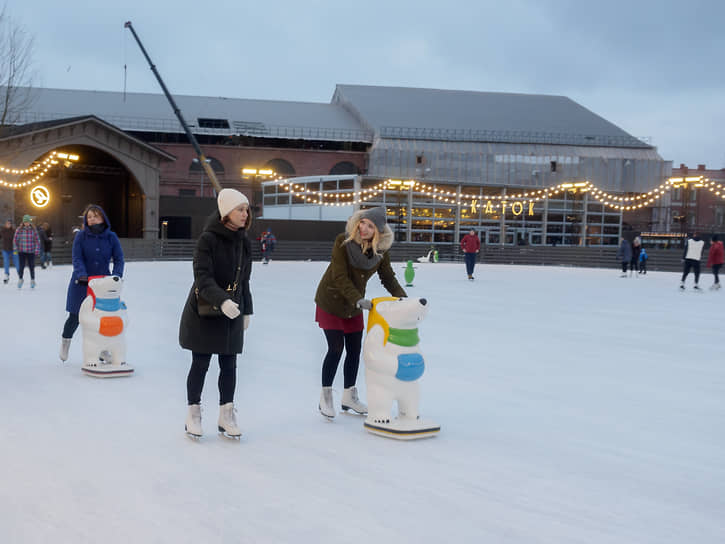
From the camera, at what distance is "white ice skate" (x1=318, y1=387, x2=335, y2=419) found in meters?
4.72

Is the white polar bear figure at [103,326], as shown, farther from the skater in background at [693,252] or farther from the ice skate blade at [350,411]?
the skater in background at [693,252]

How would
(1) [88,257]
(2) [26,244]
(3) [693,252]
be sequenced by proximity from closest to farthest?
1. (1) [88,257]
2. (2) [26,244]
3. (3) [693,252]

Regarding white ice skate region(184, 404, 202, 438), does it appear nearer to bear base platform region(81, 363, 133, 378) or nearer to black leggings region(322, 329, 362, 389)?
black leggings region(322, 329, 362, 389)

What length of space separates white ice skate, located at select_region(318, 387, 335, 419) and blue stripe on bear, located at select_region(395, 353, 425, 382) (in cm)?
70

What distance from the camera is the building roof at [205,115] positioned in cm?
4653

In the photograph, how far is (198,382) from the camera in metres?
4.21

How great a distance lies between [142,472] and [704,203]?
65.3 m

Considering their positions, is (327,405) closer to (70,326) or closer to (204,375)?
(204,375)

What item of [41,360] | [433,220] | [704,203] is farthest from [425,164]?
[41,360]

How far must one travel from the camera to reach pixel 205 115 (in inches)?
1912

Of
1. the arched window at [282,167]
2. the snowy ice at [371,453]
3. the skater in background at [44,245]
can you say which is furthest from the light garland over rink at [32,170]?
the snowy ice at [371,453]

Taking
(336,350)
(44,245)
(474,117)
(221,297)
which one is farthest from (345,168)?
(221,297)

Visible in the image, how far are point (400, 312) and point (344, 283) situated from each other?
17.7 inches

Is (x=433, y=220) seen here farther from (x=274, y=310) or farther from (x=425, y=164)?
(x=274, y=310)
